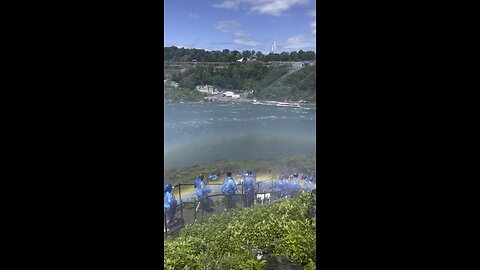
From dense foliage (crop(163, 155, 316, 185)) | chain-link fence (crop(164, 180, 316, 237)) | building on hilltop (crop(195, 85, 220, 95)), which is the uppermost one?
building on hilltop (crop(195, 85, 220, 95))

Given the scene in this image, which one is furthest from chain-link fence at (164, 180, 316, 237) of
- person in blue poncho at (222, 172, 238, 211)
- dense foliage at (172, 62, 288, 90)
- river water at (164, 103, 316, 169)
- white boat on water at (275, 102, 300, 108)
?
dense foliage at (172, 62, 288, 90)

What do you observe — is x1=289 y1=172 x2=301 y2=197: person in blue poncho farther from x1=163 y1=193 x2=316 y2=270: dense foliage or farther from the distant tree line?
the distant tree line

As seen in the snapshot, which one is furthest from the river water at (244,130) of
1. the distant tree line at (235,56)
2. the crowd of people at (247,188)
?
the distant tree line at (235,56)

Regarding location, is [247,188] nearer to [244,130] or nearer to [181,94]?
[244,130]

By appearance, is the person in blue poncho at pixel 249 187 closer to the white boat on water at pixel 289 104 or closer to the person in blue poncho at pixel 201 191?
the person in blue poncho at pixel 201 191
